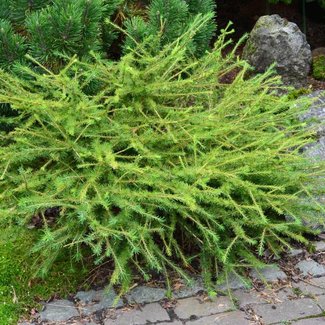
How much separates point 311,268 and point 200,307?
709 millimetres

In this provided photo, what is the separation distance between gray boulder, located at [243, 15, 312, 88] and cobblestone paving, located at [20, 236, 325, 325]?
86.5 inches

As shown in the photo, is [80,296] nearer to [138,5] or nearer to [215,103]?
[215,103]

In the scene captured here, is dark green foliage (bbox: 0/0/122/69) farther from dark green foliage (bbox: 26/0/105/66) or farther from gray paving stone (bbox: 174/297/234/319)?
gray paving stone (bbox: 174/297/234/319)

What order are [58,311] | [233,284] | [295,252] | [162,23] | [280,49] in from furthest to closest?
[280,49]
[162,23]
[295,252]
[233,284]
[58,311]

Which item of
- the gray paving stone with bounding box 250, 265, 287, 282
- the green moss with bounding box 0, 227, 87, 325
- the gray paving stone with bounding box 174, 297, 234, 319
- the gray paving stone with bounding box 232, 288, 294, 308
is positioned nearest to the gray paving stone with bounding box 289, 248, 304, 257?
the gray paving stone with bounding box 250, 265, 287, 282

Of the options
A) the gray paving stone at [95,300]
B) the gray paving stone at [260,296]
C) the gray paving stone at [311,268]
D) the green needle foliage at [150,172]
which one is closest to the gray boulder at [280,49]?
the green needle foliage at [150,172]

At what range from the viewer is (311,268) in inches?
126

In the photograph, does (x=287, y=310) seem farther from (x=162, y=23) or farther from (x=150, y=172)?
(x=162, y=23)

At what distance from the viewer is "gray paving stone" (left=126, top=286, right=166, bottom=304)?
2.93 meters

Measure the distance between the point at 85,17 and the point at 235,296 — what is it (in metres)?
1.69

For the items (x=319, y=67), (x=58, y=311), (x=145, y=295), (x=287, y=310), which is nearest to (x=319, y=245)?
(x=287, y=310)

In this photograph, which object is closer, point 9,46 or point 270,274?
point 270,274

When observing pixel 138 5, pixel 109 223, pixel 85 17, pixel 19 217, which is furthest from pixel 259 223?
pixel 138 5

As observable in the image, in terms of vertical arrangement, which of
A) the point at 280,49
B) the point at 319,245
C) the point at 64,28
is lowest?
the point at 319,245
